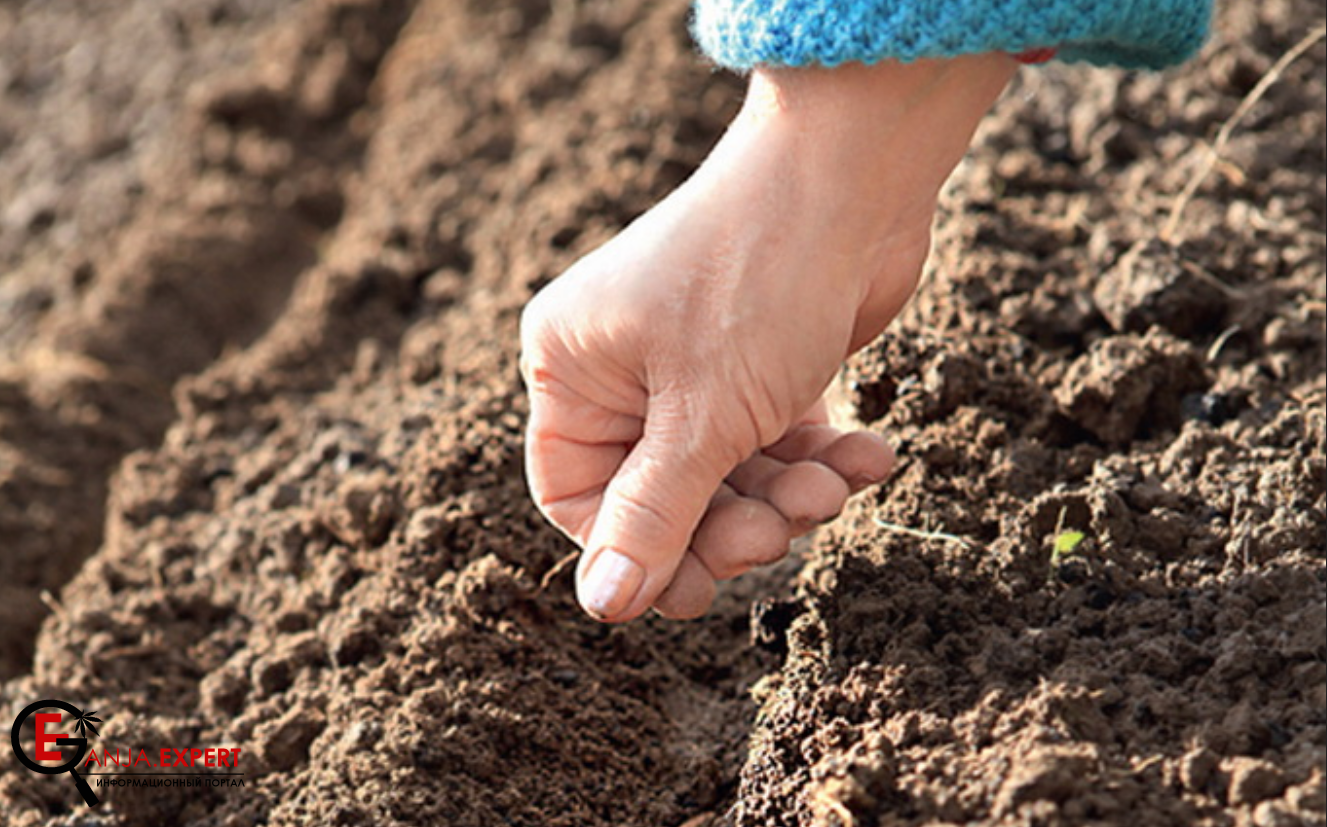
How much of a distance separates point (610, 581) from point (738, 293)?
365mm

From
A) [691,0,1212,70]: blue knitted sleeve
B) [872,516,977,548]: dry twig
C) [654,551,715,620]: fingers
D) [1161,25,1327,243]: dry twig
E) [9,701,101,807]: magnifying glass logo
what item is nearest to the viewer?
[691,0,1212,70]: blue knitted sleeve

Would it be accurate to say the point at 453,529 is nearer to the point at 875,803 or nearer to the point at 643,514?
the point at 643,514

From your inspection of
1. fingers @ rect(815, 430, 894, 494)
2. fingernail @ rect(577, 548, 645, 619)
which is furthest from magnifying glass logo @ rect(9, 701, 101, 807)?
fingers @ rect(815, 430, 894, 494)

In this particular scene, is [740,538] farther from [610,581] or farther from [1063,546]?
[1063,546]

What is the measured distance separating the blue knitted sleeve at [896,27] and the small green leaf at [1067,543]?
0.61 meters

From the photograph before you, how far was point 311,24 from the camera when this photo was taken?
14.9 feet

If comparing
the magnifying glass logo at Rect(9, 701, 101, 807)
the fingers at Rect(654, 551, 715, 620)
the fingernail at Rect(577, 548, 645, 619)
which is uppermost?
the magnifying glass logo at Rect(9, 701, 101, 807)

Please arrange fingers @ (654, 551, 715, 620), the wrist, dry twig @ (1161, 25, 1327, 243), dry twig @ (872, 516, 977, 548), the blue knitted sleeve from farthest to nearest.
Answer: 1. dry twig @ (1161, 25, 1327, 243)
2. dry twig @ (872, 516, 977, 548)
3. fingers @ (654, 551, 715, 620)
4. the wrist
5. the blue knitted sleeve

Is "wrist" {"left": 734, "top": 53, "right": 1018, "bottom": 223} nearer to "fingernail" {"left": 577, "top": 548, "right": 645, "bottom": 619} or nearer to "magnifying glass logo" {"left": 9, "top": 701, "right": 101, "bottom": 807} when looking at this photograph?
"fingernail" {"left": 577, "top": 548, "right": 645, "bottom": 619}

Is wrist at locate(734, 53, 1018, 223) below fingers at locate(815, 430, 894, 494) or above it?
above

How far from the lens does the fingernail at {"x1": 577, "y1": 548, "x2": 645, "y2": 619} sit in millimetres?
1860

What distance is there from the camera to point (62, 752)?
232 centimetres

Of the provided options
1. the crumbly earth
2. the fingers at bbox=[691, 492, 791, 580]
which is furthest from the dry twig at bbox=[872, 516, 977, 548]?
the fingers at bbox=[691, 492, 791, 580]

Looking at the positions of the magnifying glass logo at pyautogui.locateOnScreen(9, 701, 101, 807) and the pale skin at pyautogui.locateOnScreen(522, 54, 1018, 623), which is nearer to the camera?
the pale skin at pyautogui.locateOnScreen(522, 54, 1018, 623)
